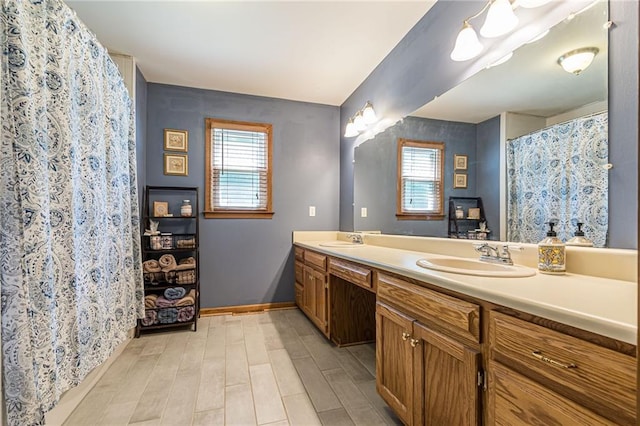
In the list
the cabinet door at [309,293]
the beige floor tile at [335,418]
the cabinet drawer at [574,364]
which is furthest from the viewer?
the cabinet door at [309,293]

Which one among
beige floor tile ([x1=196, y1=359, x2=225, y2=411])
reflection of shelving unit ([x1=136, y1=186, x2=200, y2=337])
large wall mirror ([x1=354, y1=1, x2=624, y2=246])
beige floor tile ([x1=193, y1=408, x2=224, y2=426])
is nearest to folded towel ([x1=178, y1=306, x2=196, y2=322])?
reflection of shelving unit ([x1=136, y1=186, x2=200, y2=337])

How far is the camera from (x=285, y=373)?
1905 millimetres

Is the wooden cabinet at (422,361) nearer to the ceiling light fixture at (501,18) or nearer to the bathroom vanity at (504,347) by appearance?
the bathroom vanity at (504,347)

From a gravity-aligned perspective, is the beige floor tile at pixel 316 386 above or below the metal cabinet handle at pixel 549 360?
below

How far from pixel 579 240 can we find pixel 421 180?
1.08 meters

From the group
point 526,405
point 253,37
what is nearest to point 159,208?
point 253,37

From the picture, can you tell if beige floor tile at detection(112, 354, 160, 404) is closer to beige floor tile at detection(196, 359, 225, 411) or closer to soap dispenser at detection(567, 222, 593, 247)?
beige floor tile at detection(196, 359, 225, 411)

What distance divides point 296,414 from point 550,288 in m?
1.32

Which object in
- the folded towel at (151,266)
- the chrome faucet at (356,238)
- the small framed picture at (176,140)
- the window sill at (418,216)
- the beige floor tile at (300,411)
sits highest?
the small framed picture at (176,140)

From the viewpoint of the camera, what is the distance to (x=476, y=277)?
1049mm

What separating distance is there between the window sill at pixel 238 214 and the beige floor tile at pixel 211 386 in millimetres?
1496

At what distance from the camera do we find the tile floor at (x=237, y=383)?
1.48 m

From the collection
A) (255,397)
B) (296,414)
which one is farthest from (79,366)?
(296,414)

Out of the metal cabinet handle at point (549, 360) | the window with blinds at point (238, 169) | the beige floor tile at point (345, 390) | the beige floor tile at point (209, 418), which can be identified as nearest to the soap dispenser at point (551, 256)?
the metal cabinet handle at point (549, 360)
